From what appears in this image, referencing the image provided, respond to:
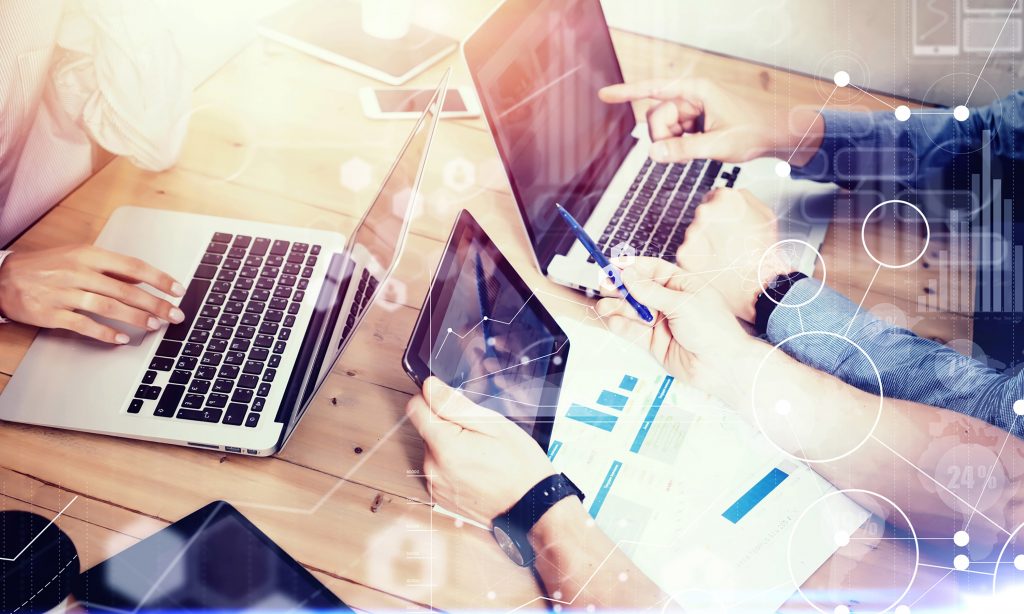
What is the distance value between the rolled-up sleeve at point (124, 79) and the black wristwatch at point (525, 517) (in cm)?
58

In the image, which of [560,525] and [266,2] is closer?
[560,525]

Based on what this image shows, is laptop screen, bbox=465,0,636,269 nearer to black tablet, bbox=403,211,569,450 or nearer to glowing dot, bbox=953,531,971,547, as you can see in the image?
black tablet, bbox=403,211,569,450

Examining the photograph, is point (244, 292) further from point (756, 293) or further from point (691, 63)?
point (691, 63)

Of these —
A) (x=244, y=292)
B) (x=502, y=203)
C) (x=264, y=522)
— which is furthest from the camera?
(x=502, y=203)

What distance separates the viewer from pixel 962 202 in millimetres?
916

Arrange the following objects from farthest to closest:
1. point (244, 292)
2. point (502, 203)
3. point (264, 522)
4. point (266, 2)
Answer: point (266, 2) → point (502, 203) → point (244, 292) → point (264, 522)

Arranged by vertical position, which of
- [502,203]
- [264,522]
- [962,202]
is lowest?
[264,522]

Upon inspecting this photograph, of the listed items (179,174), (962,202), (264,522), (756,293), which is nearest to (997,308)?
(962,202)

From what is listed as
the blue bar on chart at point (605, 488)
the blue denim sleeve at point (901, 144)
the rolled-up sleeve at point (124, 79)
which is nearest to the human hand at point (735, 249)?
the blue denim sleeve at point (901, 144)

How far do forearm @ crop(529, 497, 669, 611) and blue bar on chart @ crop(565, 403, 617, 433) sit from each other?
95 mm

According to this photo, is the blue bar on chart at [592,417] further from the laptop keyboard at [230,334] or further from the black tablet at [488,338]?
the laptop keyboard at [230,334]

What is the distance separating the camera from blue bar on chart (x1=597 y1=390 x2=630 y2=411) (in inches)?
29.4

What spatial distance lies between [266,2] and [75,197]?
40cm

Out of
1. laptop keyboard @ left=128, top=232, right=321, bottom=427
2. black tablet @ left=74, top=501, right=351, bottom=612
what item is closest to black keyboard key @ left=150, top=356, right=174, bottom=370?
laptop keyboard @ left=128, top=232, right=321, bottom=427
